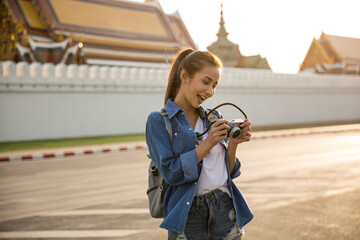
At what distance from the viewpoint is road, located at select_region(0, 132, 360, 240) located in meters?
4.31

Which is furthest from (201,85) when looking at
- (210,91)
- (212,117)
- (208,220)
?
(208,220)

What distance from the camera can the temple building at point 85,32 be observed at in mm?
18828

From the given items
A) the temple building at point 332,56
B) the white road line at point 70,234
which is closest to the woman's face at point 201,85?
the white road line at point 70,234

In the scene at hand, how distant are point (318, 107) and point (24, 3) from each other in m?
17.2

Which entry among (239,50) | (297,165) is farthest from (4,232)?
(239,50)

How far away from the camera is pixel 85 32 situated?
23.6m

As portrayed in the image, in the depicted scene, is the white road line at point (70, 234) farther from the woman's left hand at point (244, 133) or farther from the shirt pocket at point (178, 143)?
the woman's left hand at point (244, 133)

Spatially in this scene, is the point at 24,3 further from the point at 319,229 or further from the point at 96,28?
the point at 319,229

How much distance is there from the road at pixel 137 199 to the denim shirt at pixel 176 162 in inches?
80.3

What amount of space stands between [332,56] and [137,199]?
123ft

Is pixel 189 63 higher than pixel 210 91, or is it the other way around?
pixel 189 63

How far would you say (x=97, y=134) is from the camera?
17.4 meters

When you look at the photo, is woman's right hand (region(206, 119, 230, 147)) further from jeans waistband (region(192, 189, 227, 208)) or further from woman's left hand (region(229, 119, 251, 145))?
jeans waistband (region(192, 189, 227, 208))

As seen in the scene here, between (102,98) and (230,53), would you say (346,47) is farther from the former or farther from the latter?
(102,98)
